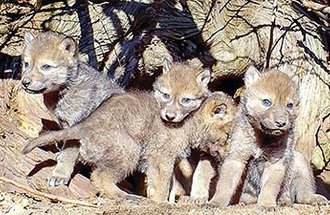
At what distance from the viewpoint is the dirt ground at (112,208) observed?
4.77 metres

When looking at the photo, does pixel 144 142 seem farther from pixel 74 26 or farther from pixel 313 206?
pixel 74 26

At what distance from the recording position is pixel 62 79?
595 centimetres

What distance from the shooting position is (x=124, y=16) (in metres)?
6.94

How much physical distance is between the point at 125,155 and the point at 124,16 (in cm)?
189

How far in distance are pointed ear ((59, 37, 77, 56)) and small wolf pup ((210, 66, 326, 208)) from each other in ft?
4.53

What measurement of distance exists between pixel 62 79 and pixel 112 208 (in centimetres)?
144

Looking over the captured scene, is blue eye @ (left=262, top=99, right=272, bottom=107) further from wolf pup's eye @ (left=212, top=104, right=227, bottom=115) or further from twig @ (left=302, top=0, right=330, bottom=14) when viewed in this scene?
twig @ (left=302, top=0, right=330, bottom=14)

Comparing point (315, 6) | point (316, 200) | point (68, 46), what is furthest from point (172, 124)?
point (315, 6)

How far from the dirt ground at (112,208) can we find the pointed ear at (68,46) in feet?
4.57

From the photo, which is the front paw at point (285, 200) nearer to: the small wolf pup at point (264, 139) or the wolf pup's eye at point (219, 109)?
the small wolf pup at point (264, 139)

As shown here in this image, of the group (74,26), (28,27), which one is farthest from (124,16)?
(28,27)

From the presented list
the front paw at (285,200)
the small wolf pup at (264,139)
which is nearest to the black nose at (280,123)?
the small wolf pup at (264,139)

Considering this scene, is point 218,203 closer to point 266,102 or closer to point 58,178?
point 266,102

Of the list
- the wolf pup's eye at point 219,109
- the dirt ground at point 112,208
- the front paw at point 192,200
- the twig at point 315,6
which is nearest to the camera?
the dirt ground at point 112,208
